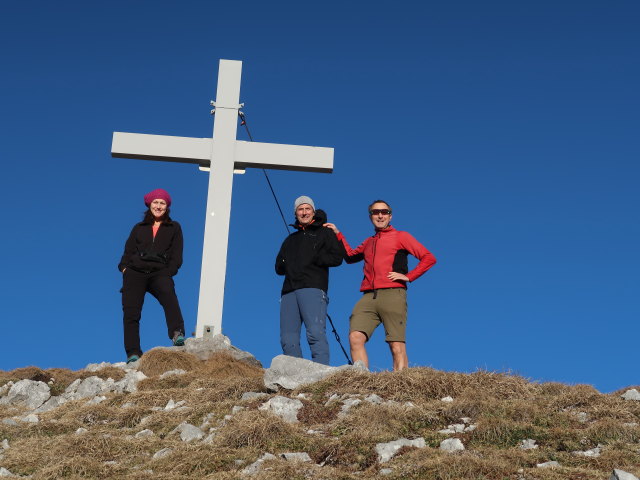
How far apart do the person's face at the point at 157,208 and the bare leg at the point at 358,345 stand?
133 inches

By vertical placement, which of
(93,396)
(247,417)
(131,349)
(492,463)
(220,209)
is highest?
(220,209)

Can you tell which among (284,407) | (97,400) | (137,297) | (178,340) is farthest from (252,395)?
(137,297)

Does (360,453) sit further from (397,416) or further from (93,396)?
(93,396)

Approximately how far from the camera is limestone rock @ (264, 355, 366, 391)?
761cm

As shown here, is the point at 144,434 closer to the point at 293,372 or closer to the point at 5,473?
the point at 5,473

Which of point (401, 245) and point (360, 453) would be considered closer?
point (360, 453)

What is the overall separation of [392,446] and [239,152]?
7624 mm

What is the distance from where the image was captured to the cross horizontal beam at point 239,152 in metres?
12.7

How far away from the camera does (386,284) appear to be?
9.18 m

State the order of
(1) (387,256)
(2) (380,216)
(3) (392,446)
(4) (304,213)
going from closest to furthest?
(3) (392,446)
(1) (387,256)
(2) (380,216)
(4) (304,213)

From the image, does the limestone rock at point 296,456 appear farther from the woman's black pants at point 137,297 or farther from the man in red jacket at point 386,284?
the woman's black pants at point 137,297

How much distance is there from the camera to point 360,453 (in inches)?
228

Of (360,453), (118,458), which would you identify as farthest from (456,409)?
(118,458)

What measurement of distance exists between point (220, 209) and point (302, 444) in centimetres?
671
